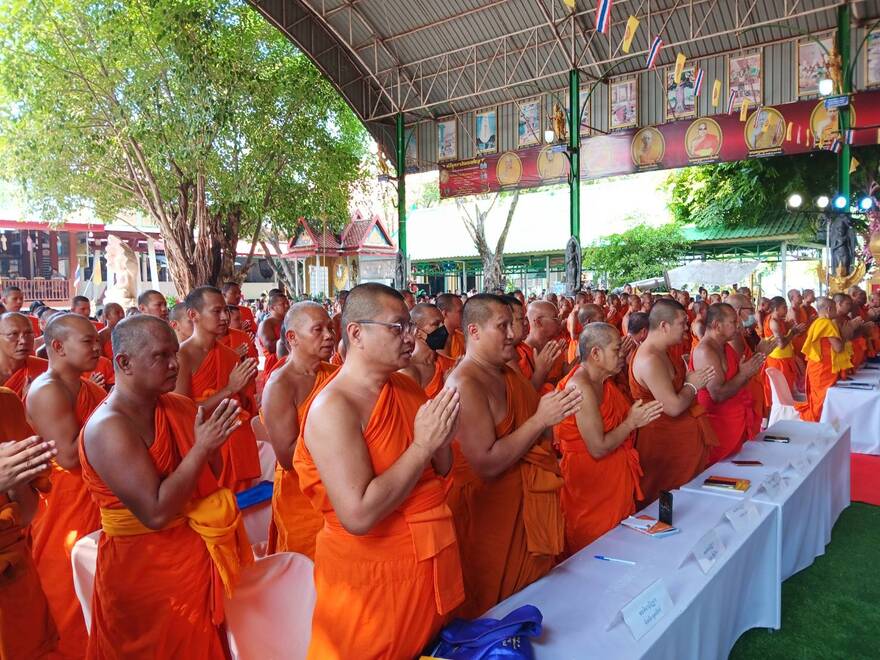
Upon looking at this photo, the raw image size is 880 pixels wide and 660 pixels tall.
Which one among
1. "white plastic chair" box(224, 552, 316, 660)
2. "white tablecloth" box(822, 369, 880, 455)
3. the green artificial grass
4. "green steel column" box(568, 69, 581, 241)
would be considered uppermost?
"green steel column" box(568, 69, 581, 241)

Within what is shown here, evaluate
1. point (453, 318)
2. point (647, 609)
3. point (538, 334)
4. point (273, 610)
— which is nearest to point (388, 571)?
point (273, 610)

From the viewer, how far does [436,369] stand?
15.5 feet

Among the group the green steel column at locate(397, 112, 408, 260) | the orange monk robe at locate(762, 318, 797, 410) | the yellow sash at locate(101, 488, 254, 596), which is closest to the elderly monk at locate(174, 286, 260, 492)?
the yellow sash at locate(101, 488, 254, 596)

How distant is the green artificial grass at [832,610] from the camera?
3330 mm

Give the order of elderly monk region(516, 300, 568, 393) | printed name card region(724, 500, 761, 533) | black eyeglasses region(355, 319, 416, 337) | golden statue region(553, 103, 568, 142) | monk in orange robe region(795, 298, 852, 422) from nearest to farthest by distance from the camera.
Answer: black eyeglasses region(355, 319, 416, 337) → printed name card region(724, 500, 761, 533) → elderly monk region(516, 300, 568, 393) → monk in orange robe region(795, 298, 852, 422) → golden statue region(553, 103, 568, 142)

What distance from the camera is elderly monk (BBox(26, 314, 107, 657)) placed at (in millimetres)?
3105

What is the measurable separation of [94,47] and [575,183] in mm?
11956

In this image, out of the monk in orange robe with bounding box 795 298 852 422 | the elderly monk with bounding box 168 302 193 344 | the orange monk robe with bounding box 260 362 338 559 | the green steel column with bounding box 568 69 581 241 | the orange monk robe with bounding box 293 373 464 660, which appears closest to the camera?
the orange monk robe with bounding box 293 373 464 660

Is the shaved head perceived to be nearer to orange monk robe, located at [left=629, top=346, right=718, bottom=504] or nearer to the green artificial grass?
orange monk robe, located at [left=629, top=346, right=718, bottom=504]

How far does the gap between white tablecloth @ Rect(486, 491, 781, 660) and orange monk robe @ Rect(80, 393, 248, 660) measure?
1156 millimetres

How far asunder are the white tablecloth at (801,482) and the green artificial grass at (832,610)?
0.11m

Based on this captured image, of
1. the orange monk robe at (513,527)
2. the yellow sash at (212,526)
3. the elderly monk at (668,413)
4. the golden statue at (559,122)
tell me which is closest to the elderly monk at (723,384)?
the elderly monk at (668,413)

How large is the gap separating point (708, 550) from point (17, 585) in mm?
2598

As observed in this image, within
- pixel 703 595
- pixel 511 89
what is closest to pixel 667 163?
pixel 511 89
